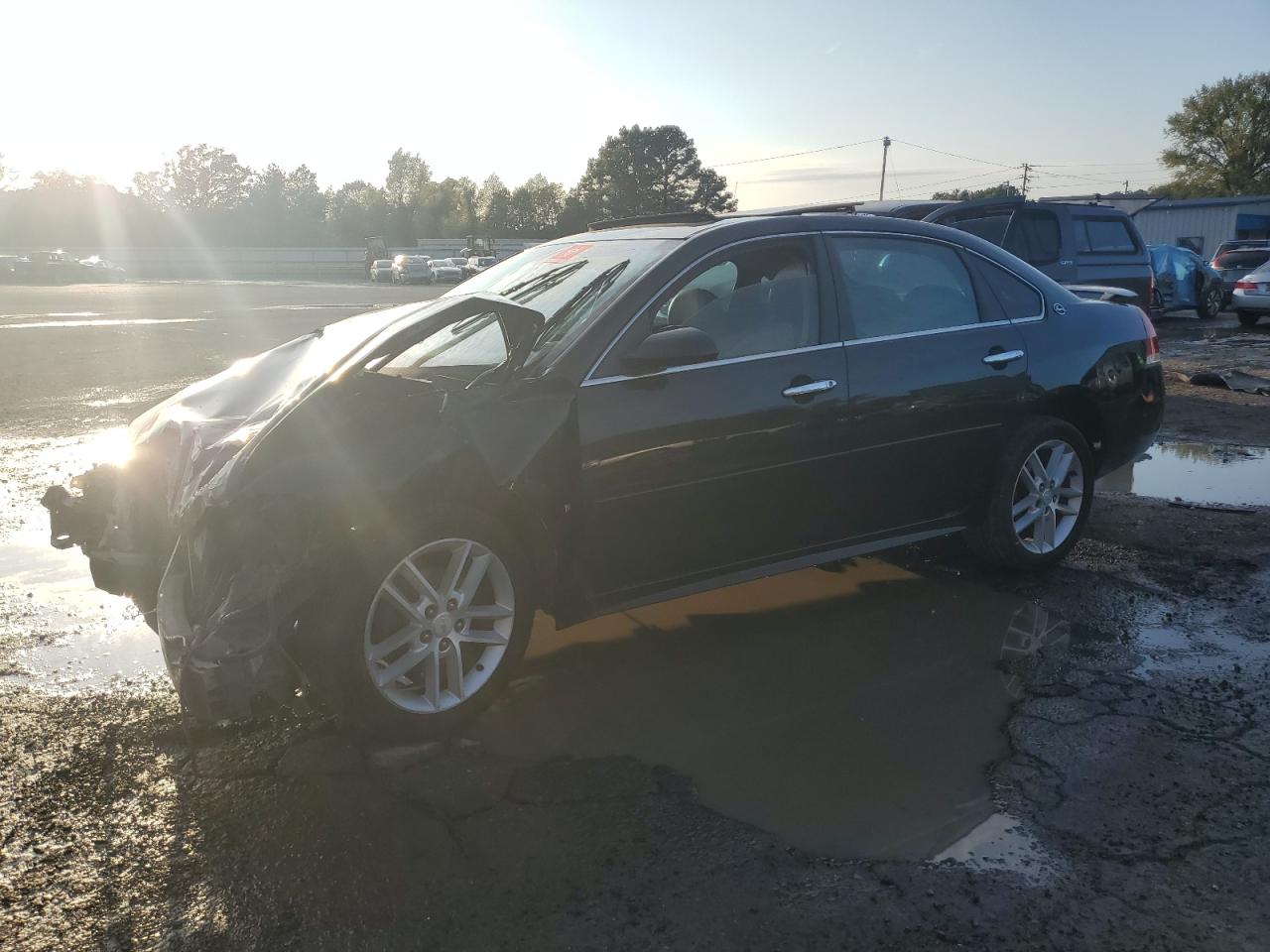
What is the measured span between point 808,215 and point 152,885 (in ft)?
11.5

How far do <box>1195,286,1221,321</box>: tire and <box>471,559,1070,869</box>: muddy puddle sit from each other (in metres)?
20.2

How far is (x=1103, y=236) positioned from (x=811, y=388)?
10.7m

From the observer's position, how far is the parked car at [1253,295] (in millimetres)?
18688

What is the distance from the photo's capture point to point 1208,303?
22344 millimetres

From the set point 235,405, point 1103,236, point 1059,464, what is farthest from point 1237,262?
point 235,405

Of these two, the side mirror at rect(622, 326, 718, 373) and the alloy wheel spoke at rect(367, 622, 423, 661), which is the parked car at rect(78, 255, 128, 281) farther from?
the alloy wheel spoke at rect(367, 622, 423, 661)

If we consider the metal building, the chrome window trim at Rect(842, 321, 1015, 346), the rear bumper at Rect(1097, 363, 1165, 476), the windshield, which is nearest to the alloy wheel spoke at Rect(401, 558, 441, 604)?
the windshield

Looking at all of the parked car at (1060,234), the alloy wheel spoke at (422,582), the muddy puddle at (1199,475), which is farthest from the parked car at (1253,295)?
the alloy wheel spoke at (422,582)

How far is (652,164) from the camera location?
110125 mm

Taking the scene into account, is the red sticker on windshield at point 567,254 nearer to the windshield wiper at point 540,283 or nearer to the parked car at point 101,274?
the windshield wiper at point 540,283

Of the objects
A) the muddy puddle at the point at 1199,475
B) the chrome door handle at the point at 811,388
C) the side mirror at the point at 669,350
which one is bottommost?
the muddy puddle at the point at 1199,475

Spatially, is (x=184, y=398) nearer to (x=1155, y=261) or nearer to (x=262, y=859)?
→ (x=262, y=859)

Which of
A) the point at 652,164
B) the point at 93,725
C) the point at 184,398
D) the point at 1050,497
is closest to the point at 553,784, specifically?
the point at 93,725

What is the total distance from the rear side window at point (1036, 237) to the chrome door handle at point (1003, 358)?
7883 mm
